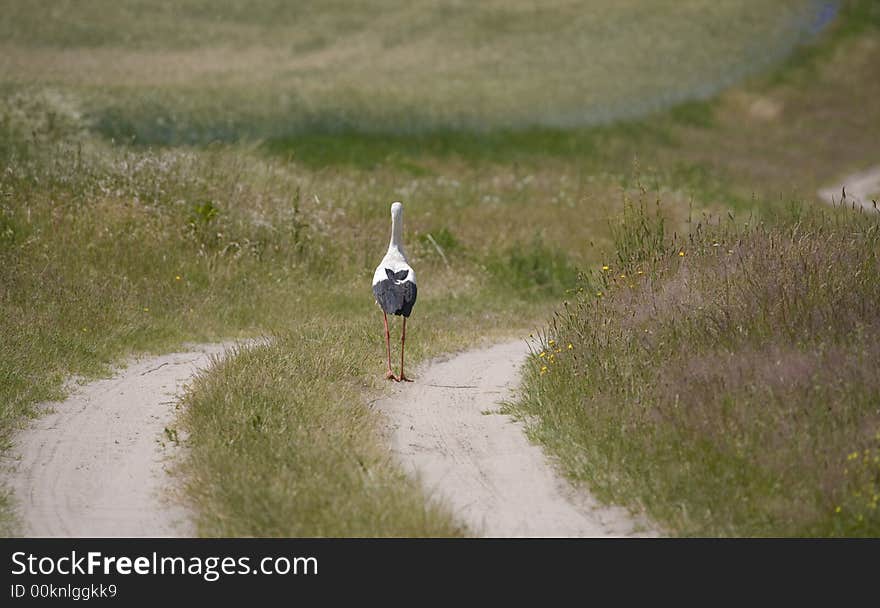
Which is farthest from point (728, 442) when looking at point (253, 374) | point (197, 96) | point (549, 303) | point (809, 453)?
point (197, 96)

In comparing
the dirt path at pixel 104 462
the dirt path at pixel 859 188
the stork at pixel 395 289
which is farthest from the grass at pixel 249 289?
the dirt path at pixel 859 188

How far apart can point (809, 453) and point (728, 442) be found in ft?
2.02

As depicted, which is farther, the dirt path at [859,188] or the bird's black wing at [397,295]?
the dirt path at [859,188]

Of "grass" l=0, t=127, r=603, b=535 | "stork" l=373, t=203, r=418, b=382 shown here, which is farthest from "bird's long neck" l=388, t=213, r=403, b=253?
"grass" l=0, t=127, r=603, b=535

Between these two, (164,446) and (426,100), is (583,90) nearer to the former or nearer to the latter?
(426,100)

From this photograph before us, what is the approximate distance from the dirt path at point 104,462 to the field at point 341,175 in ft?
1.05

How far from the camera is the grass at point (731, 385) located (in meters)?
7.85

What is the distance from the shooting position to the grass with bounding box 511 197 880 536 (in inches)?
309

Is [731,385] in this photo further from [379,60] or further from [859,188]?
[379,60]

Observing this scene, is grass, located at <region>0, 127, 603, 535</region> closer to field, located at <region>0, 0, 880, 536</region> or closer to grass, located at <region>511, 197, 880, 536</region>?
field, located at <region>0, 0, 880, 536</region>

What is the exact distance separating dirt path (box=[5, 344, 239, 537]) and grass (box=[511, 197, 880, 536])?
3.41 metres

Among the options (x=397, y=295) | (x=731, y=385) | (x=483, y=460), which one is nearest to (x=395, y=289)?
(x=397, y=295)

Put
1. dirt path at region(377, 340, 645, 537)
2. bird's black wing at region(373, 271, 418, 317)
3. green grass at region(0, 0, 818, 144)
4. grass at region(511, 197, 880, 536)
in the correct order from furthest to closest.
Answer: green grass at region(0, 0, 818, 144) → bird's black wing at region(373, 271, 418, 317) → dirt path at region(377, 340, 645, 537) → grass at region(511, 197, 880, 536)

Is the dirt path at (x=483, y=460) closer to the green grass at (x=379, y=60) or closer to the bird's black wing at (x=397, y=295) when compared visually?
the bird's black wing at (x=397, y=295)
